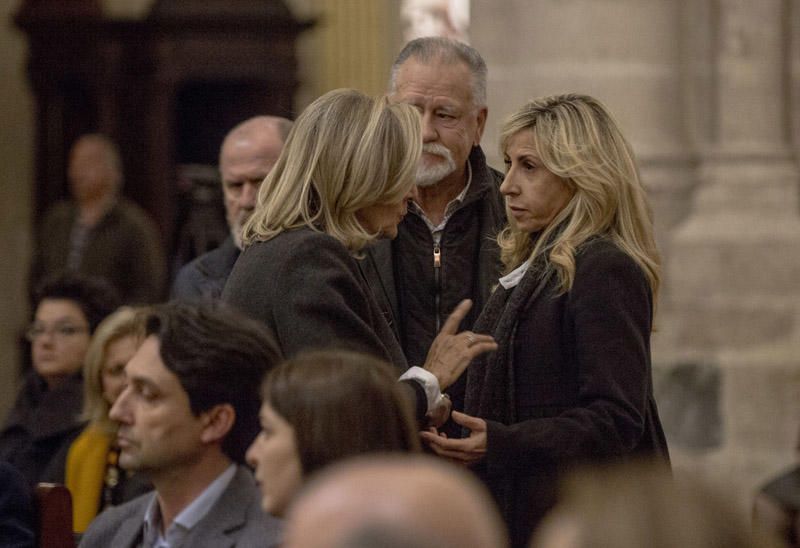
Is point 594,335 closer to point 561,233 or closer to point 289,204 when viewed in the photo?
point 561,233

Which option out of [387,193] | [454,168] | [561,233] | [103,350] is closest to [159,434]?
[387,193]

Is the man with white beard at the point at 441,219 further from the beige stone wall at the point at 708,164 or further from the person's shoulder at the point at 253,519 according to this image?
the beige stone wall at the point at 708,164

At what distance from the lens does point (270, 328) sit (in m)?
4.40

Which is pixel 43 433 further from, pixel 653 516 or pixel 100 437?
pixel 653 516

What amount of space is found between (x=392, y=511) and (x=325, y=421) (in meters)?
1.13

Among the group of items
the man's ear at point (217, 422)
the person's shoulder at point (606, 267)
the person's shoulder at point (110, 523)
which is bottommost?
A: the person's shoulder at point (110, 523)

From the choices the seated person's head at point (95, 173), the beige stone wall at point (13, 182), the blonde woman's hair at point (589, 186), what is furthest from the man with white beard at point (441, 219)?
the beige stone wall at point (13, 182)

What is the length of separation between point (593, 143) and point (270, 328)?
0.85 meters

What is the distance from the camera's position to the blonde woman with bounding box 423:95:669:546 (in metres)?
4.53

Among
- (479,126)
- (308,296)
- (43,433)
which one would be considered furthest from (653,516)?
(43,433)

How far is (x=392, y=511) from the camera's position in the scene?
94.8 inches

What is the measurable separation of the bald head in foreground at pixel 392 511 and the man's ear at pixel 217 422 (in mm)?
1525

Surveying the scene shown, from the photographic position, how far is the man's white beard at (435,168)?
207 inches

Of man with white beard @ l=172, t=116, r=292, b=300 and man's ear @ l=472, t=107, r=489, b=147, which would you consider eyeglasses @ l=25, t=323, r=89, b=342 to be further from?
man's ear @ l=472, t=107, r=489, b=147
